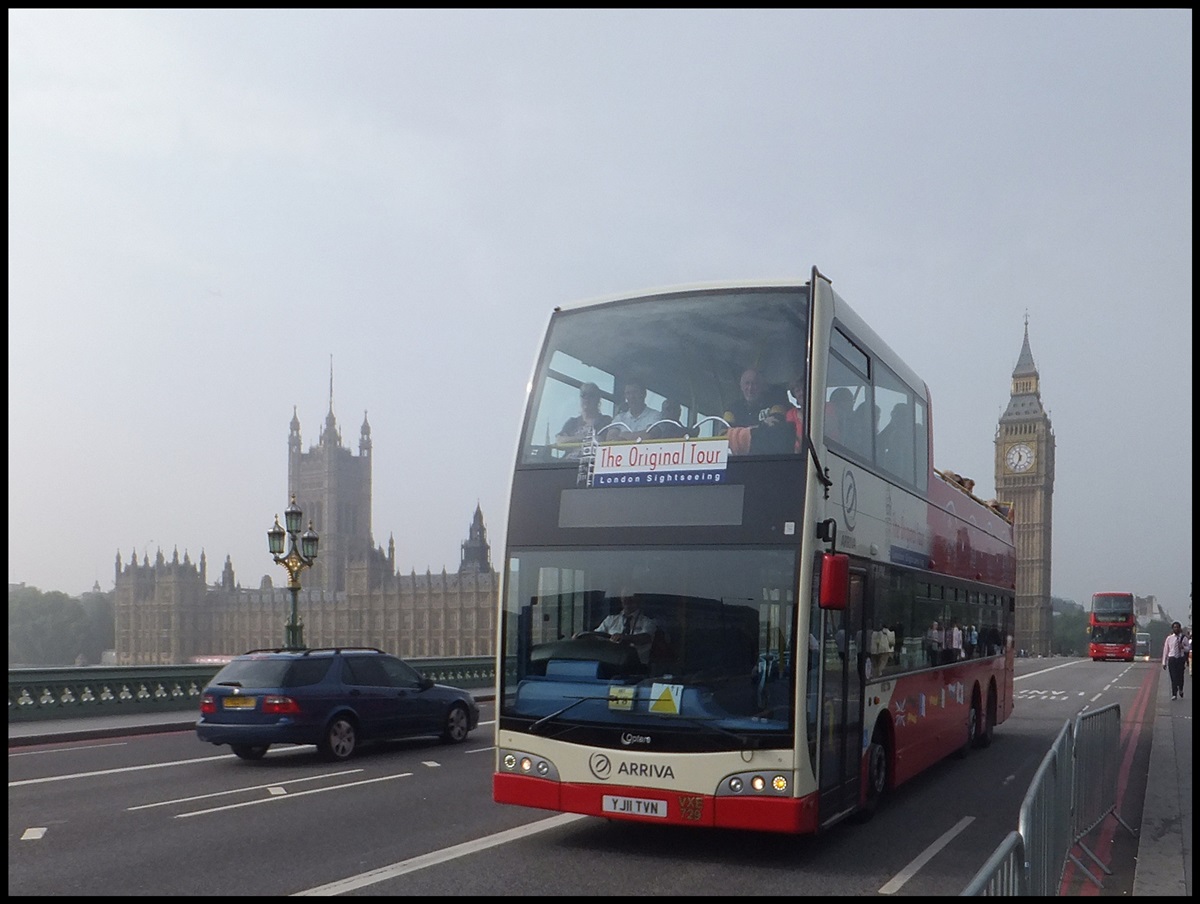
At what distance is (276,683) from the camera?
46.0ft

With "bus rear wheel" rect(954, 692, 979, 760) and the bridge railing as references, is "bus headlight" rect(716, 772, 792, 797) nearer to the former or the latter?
"bus rear wheel" rect(954, 692, 979, 760)

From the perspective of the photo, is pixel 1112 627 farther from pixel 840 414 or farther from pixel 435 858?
pixel 435 858

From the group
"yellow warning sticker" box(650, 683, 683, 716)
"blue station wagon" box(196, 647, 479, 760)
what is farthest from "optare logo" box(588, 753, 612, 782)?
"blue station wagon" box(196, 647, 479, 760)

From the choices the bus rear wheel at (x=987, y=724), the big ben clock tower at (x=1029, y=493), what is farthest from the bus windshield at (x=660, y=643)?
the big ben clock tower at (x=1029, y=493)

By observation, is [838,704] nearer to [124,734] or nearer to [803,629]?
[803,629]

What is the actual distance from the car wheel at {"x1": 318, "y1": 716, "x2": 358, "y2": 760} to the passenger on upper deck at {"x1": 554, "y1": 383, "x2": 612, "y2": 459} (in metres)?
6.81

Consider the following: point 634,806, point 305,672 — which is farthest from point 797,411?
point 305,672

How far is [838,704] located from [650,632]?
1.62 metres

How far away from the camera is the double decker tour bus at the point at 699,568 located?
26.2 feet

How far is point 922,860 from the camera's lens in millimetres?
8570

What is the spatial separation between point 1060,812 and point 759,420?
10.6 ft

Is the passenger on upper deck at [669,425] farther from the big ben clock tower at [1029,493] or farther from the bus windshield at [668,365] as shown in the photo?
the big ben clock tower at [1029,493]

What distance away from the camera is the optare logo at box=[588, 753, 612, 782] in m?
8.20

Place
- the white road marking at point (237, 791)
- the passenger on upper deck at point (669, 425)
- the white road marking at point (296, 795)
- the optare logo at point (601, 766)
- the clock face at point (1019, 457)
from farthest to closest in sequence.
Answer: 1. the clock face at point (1019, 457)
2. the white road marking at point (237, 791)
3. the white road marking at point (296, 795)
4. the passenger on upper deck at point (669, 425)
5. the optare logo at point (601, 766)
